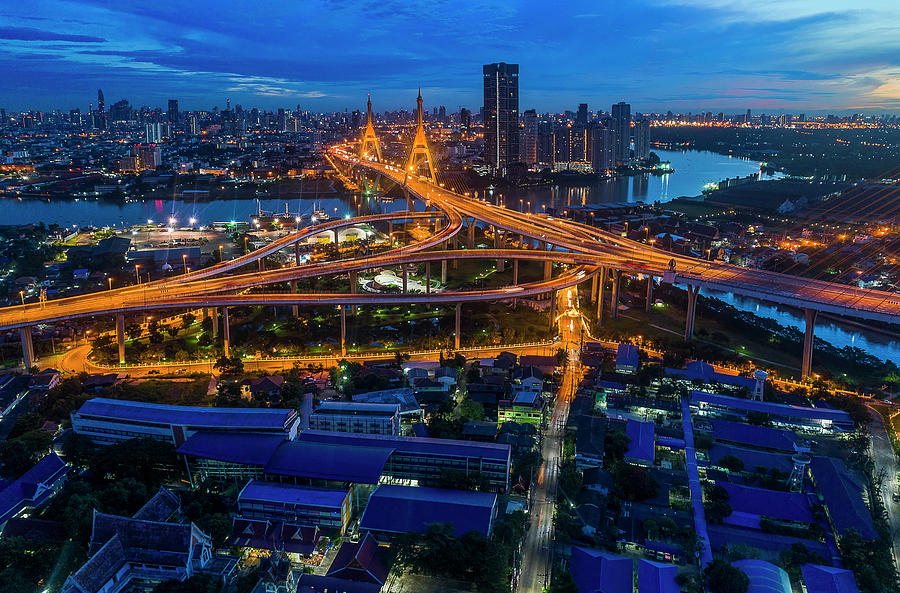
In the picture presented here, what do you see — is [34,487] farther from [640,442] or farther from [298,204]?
[298,204]

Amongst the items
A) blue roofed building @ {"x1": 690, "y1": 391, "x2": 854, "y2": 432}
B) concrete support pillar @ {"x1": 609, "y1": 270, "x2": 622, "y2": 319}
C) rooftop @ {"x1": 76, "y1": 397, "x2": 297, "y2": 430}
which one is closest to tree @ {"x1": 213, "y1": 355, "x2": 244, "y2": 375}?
rooftop @ {"x1": 76, "y1": 397, "x2": 297, "y2": 430}

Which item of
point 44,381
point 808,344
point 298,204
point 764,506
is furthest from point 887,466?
point 298,204

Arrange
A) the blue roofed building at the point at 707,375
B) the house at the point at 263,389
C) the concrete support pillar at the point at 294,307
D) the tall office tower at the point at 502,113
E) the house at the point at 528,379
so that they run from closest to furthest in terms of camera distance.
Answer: the house at the point at 263,389 → the house at the point at 528,379 → the blue roofed building at the point at 707,375 → the concrete support pillar at the point at 294,307 → the tall office tower at the point at 502,113

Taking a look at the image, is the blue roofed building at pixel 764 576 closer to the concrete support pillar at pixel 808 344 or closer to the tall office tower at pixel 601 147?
the concrete support pillar at pixel 808 344

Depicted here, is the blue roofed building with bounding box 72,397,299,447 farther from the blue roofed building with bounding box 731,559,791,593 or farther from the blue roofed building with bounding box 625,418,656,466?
the blue roofed building with bounding box 731,559,791,593

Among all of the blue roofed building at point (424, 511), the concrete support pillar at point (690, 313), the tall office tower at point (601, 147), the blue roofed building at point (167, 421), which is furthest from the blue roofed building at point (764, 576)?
the tall office tower at point (601, 147)

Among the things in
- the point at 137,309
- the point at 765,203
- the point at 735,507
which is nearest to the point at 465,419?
the point at 735,507
